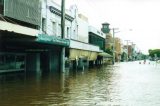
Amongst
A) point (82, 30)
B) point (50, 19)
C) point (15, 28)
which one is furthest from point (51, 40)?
point (82, 30)

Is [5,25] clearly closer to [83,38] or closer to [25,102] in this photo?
[25,102]

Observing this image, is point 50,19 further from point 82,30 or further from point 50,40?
point 82,30

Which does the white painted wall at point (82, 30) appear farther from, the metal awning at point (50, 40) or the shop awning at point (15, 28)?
the shop awning at point (15, 28)

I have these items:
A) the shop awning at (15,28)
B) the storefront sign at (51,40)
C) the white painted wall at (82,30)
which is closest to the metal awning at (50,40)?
the storefront sign at (51,40)

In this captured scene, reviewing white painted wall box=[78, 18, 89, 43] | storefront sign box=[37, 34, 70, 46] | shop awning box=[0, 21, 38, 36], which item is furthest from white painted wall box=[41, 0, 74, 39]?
shop awning box=[0, 21, 38, 36]

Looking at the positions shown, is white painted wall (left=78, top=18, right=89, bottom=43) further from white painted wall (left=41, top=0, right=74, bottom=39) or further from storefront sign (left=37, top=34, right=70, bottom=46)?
storefront sign (left=37, top=34, right=70, bottom=46)

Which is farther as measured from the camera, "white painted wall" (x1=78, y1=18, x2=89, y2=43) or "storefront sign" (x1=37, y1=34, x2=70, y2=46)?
"white painted wall" (x1=78, y1=18, x2=89, y2=43)

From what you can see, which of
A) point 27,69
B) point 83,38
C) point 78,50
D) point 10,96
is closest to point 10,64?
point 27,69

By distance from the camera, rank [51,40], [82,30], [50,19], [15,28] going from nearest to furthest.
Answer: [15,28] < [51,40] < [50,19] < [82,30]

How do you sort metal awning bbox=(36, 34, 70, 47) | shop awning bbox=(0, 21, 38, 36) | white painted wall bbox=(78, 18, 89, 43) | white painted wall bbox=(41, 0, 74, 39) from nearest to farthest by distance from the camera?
shop awning bbox=(0, 21, 38, 36)
metal awning bbox=(36, 34, 70, 47)
white painted wall bbox=(41, 0, 74, 39)
white painted wall bbox=(78, 18, 89, 43)

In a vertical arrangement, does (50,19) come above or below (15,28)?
above

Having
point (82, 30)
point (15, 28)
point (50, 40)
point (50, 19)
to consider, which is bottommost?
point (50, 40)

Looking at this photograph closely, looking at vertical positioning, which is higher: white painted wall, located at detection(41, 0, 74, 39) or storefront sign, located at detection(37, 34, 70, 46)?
white painted wall, located at detection(41, 0, 74, 39)

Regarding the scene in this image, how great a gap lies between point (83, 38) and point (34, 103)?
1822 inches
